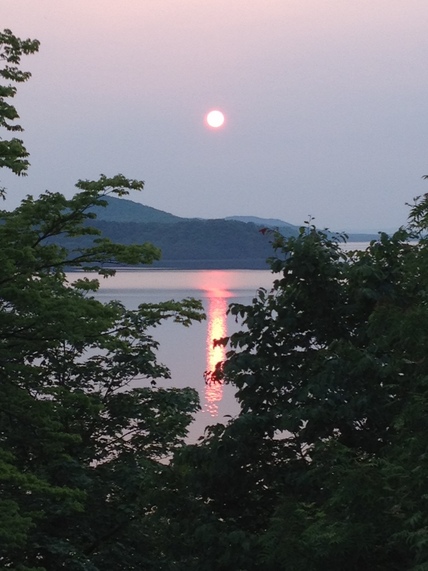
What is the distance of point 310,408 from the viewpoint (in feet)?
44.3

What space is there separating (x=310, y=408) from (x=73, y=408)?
6.86 meters

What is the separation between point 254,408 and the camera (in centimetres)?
1518

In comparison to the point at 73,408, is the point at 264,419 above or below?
above

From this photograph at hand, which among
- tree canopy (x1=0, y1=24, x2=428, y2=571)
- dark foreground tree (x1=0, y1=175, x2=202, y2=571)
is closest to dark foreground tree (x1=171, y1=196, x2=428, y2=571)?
tree canopy (x1=0, y1=24, x2=428, y2=571)

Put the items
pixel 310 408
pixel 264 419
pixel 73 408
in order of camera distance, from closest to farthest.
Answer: pixel 310 408, pixel 264 419, pixel 73 408

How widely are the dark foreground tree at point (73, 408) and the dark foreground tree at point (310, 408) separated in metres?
1.50

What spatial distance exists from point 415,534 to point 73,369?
45.1ft

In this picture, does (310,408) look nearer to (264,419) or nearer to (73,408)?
(264,419)

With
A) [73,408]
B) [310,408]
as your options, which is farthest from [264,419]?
[73,408]

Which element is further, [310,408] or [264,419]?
[264,419]

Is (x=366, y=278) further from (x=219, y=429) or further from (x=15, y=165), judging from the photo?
(x=15, y=165)

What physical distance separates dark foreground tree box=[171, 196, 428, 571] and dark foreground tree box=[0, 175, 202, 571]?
4.92 feet

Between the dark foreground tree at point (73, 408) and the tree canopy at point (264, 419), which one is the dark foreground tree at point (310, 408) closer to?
the tree canopy at point (264, 419)

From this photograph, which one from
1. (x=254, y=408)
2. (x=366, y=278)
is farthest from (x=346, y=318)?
(x=254, y=408)
